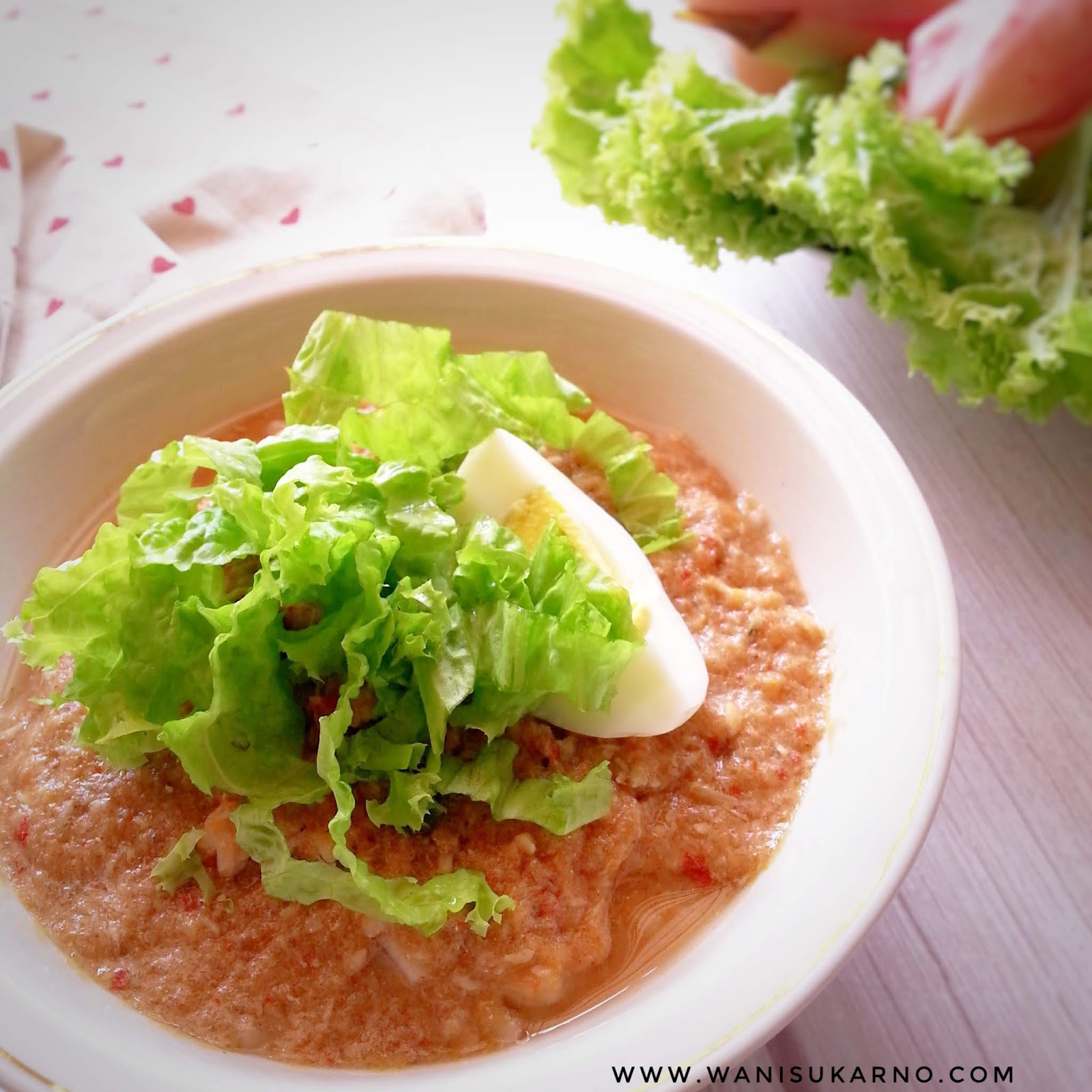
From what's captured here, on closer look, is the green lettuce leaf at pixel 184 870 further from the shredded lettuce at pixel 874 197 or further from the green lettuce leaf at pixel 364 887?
the shredded lettuce at pixel 874 197

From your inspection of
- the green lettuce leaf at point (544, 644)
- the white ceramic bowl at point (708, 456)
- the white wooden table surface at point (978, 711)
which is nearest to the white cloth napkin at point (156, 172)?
the white wooden table surface at point (978, 711)

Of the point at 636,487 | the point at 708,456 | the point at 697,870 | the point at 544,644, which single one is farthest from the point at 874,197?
the point at 697,870

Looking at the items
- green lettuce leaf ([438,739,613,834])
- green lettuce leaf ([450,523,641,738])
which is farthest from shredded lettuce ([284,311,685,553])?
green lettuce leaf ([438,739,613,834])

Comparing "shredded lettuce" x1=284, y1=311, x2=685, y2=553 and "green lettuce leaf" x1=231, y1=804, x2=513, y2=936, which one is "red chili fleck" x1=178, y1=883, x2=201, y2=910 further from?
"shredded lettuce" x1=284, y1=311, x2=685, y2=553

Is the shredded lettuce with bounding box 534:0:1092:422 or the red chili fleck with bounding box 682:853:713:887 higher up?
the shredded lettuce with bounding box 534:0:1092:422

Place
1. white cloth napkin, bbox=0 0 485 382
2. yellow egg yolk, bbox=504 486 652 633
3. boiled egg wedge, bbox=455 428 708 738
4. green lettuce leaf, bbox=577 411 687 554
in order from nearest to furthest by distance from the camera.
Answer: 1. boiled egg wedge, bbox=455 428 708 738
2. yellow egg yolk, bbox=504 486 652 633
3. green lettuce leaf, bbox=577 411 687 554
4. white cloth napkin, bbox=0 0 485 382

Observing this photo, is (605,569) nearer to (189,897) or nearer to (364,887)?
(364,887)
